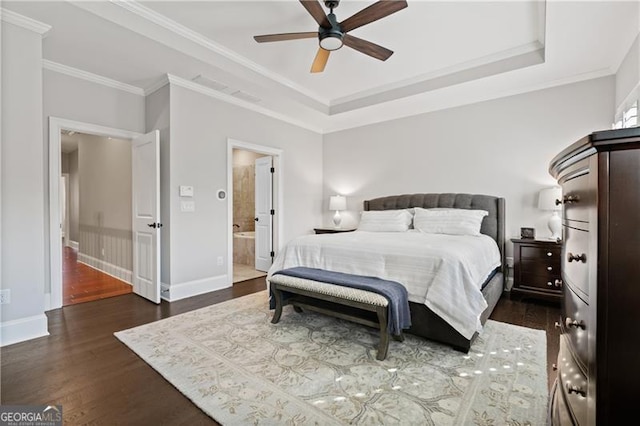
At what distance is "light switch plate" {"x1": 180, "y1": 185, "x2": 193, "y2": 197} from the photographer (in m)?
3.94

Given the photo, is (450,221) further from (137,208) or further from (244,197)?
(244,197)

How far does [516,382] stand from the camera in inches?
79.0

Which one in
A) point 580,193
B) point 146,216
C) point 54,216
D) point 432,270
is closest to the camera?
point 580,193

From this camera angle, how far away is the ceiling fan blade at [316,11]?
7.57ft

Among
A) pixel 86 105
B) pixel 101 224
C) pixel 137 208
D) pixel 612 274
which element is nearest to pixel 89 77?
pixel 86 105

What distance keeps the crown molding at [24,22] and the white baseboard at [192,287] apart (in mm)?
2870

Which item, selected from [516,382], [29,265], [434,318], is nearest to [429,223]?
[434,318]

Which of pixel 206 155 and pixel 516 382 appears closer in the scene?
pixel 516 382

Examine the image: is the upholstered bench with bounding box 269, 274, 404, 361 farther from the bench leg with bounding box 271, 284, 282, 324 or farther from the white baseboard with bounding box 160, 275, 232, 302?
the white baseboard with bounding box 160, 275, 232, 302

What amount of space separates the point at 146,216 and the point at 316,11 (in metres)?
3.17

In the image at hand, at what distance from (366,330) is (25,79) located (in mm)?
3814

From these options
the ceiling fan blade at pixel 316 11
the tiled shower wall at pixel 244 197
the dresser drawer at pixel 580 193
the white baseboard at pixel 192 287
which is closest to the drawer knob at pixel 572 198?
the dresser drawer at pixel 580 193

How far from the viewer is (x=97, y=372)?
2.14 m

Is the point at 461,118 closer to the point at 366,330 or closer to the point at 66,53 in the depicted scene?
the point at 366,330
